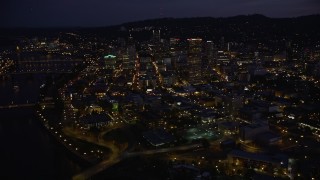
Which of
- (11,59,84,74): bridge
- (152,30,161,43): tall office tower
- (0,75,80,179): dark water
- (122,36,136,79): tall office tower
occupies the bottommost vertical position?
(0,75,80,179): dark water

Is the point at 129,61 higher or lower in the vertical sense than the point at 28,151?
higher

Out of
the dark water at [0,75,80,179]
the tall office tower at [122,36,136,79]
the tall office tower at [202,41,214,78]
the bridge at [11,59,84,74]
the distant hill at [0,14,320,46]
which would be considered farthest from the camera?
the distant hill at [0,14,320,46]

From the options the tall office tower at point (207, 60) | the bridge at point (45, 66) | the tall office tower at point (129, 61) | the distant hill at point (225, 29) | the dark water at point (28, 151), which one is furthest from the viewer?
the distant hill at point (225, 29)

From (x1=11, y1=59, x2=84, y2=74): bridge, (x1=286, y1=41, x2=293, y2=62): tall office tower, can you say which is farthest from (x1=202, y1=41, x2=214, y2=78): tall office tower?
(x1=11, y1=59, x2=84, y2=74): bridge

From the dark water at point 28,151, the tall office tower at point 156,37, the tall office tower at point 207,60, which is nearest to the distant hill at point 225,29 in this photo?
the tall office tower at point 156,37

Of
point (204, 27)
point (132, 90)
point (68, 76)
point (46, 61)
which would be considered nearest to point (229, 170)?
point (132, 90)

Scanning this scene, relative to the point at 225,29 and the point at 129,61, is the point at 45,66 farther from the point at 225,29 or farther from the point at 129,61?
the point at 225,29

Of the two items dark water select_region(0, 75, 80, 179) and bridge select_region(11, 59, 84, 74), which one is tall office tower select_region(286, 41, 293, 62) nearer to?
bridge select_region(11, 59, 84, 74)

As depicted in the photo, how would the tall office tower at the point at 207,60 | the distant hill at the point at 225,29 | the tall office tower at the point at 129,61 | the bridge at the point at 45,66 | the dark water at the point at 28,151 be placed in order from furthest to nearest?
1. the distant hill at the point at 225,29
2. the bridge at the point at 45,66
3. the tall office tower at the point at 129,61
4. the tall office tower at the point at 207,60
5. the dark water at the point at 28,151

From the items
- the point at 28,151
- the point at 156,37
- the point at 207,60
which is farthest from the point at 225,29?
the point at 28,151

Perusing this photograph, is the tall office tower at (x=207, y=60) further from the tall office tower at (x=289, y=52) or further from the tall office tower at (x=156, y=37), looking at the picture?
the tall office tower at (x=156, y=37)
